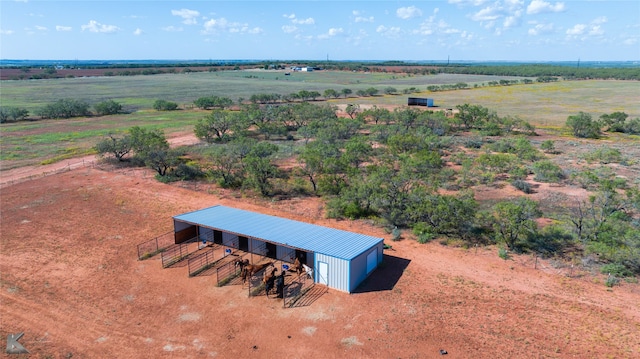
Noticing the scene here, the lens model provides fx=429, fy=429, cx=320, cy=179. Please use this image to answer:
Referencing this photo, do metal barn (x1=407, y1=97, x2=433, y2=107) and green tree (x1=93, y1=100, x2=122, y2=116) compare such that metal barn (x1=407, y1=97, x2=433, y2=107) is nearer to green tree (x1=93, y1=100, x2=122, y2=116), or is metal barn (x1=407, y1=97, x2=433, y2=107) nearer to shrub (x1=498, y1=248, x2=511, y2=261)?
green tree (x1=93, y1=100, x2=122, y2=116)

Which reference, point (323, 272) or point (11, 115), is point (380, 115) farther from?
point (11, 115)

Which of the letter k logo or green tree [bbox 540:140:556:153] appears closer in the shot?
the letter k logo

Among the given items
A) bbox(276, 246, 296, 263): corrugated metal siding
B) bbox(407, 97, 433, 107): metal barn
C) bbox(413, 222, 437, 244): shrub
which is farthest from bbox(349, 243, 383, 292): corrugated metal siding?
bbox(407, 97, 433, 107): metal barn

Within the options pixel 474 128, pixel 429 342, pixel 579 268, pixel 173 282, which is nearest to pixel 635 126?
pixel 474 128

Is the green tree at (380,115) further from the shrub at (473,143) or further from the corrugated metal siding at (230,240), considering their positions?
the corrugated metal siding at (230,240)

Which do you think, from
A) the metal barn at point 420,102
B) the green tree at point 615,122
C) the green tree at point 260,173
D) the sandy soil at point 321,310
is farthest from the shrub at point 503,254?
the metal barn at point 420,102

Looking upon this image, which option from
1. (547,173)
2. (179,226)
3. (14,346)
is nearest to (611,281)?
(547,173)
